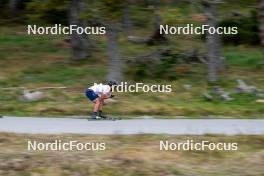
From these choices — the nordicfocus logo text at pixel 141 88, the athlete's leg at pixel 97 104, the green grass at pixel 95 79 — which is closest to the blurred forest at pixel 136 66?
the green grass at pixel 95 79

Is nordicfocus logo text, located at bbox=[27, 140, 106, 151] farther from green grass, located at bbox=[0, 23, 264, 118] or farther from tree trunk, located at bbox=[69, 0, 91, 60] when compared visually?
tree trunk, located at bbox=[69, 0, 91, 60]

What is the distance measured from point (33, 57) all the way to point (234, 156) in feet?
47.3

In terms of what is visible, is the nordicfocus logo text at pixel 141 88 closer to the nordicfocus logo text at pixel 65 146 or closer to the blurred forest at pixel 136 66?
the blurred forest at pixel 136 66

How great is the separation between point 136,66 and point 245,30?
10.2 m

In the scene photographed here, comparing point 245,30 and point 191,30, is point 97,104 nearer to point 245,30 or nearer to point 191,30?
point 245,30

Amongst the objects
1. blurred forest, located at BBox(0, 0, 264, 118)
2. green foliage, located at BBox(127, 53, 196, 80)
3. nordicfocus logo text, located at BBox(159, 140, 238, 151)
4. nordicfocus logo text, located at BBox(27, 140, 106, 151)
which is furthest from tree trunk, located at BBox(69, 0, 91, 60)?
nordicfocus logo text, located at BBox(159, 140, 238, 151)

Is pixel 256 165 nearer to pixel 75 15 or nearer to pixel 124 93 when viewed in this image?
pixel 124 93

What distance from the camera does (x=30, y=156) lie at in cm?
1311

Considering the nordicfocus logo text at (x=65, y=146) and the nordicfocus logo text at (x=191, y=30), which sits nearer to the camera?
the nordicfocus logo text at (x=65, y=146)

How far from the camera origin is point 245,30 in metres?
30.6

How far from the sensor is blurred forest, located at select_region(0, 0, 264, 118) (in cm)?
1831

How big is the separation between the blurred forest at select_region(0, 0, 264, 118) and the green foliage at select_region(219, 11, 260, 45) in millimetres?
46

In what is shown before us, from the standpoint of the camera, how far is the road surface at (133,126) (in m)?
15.1

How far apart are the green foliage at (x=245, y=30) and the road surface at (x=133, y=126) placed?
1391 cm
